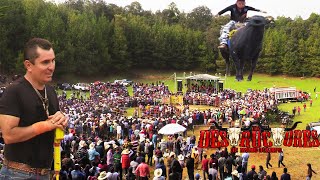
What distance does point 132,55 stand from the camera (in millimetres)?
61031

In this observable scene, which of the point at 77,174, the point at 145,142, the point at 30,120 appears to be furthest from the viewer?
the point at 145,142

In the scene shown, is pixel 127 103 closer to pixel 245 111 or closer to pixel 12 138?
pixel 245 111

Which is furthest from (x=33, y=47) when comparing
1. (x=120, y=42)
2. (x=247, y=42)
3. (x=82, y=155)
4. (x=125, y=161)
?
(x=120, y=42)

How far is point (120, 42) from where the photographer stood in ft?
197

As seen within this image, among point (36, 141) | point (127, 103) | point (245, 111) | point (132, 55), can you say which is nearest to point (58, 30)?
point (132, 55)

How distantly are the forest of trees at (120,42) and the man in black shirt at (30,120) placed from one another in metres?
38.9

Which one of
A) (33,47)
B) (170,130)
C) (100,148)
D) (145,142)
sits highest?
(33,47)

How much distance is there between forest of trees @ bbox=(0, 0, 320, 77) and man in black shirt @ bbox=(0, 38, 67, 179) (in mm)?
38935

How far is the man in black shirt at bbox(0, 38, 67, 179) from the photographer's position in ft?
8.25

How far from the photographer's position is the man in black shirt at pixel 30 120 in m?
2.52

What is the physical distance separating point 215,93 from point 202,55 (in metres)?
8.15

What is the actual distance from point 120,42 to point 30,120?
58100mm

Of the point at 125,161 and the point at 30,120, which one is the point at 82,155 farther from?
the point at 30,120

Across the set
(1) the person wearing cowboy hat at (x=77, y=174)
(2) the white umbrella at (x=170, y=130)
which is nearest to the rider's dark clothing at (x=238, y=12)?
(1) the person wearing cowboy hat at (x=77, y=174)
